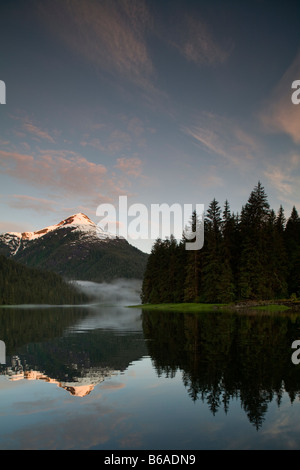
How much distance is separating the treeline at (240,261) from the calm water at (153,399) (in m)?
50.7

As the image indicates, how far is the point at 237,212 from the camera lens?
3553 inches

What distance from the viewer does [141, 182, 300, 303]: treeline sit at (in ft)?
233

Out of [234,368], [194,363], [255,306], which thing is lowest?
[255,306]

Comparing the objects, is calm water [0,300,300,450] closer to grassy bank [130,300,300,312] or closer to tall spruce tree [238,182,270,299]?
grassy bank [130,300,300,312]

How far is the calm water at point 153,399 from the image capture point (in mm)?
8375

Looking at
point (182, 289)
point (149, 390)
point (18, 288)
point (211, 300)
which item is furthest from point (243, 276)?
point (18, 288)

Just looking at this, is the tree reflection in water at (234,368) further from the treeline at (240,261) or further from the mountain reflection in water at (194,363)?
the treeline at (240,261)

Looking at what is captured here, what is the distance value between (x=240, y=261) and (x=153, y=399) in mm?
65683

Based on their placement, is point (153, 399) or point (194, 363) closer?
point (153, 399)

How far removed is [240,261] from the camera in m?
74.5

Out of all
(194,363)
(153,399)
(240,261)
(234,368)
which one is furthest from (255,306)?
(153,399)

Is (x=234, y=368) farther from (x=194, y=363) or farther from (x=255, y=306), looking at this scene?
(x=255, y=306)

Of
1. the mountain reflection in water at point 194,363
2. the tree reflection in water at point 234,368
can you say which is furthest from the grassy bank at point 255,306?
the tree reflection in water at point 234,368

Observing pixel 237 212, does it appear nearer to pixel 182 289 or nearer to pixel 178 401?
pixel 182 289
